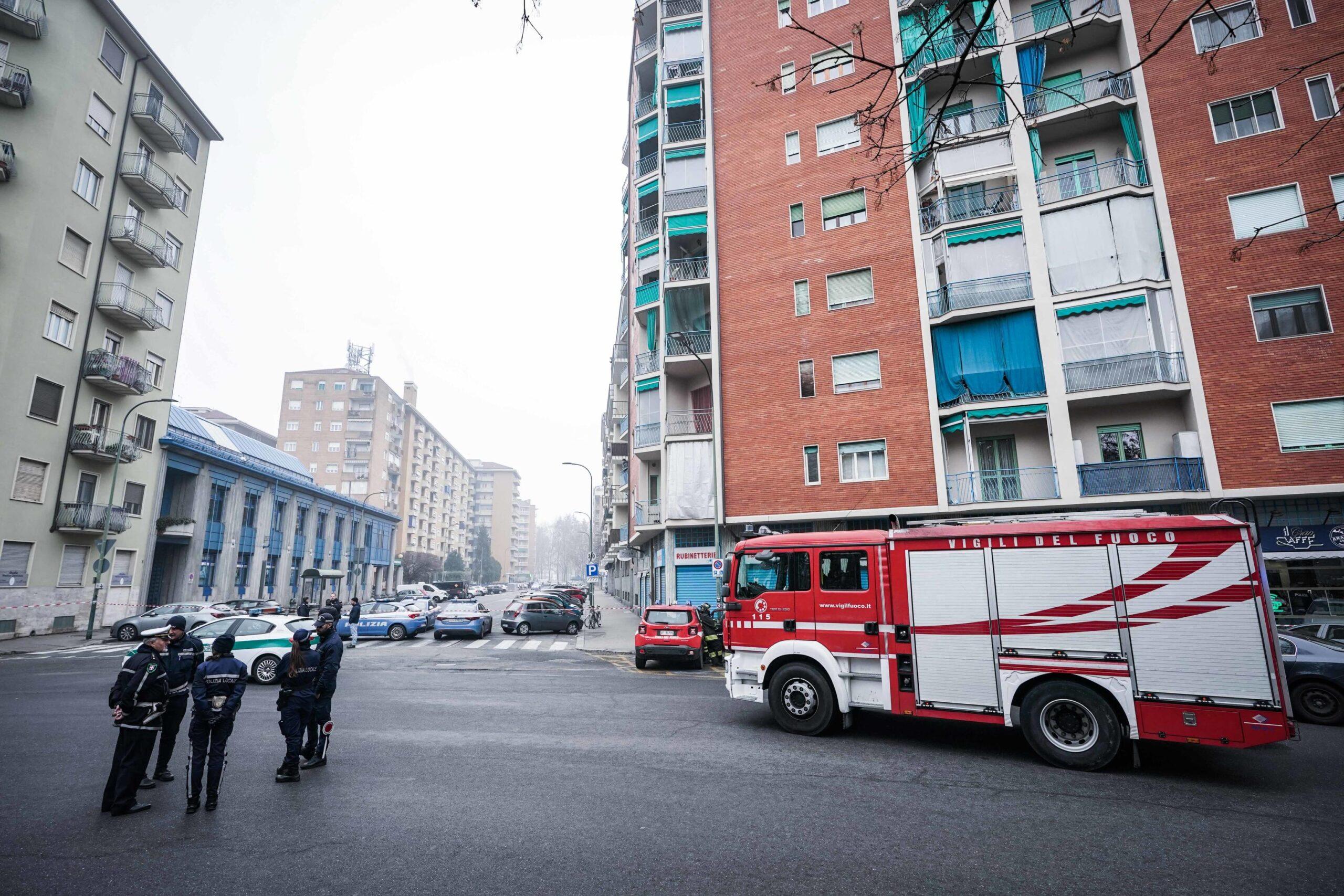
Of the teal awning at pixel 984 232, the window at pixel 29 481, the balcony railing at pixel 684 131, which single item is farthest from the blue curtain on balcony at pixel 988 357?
the window at pixel 29 481

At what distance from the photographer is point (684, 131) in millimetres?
28156

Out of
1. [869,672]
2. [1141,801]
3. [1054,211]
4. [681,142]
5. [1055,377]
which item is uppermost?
[681,142]

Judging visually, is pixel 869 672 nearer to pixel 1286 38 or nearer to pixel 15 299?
pixel 1286 38

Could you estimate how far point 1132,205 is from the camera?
64.5 feet

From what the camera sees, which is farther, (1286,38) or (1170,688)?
(1286,38)

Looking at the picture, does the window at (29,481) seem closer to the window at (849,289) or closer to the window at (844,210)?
the window at (849,289)

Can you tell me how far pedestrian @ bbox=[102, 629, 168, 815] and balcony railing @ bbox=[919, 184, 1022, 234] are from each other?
23148 millimetres

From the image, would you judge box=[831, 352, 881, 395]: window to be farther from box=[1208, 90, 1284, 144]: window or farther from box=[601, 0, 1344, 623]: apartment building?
box=[1208, 90, 1284, 144]: window

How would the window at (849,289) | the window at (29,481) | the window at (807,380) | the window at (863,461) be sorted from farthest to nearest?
the window at (807,380), the window at (849,289), the window at (29,481), the window at (863,461)

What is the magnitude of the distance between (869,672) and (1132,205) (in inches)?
750

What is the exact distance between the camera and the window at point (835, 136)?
23.9 metres

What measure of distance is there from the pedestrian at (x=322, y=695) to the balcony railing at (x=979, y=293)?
20.1m

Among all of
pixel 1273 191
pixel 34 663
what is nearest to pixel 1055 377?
pixel 1273 191

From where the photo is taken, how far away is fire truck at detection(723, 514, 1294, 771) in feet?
22.9
